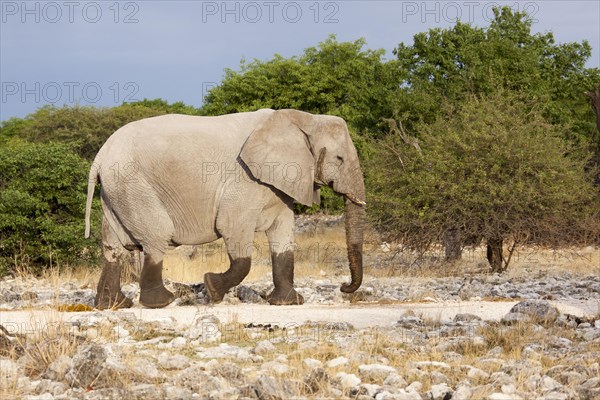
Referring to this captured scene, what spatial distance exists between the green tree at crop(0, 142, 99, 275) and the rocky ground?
8.56 meters

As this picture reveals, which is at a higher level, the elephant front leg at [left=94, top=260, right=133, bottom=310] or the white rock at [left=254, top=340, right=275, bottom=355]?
the elephant front leg at [left=94, top=260, right=133, bottom=310]

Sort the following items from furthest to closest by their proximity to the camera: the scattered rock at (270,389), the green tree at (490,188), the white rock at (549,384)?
the green tree at (490,188)
the white rock at (549,384)
the scattered rock at (270,389)

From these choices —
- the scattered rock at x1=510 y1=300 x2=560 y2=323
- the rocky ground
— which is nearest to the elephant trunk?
the rocky ground

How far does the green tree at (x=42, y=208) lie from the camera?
20.8 meters

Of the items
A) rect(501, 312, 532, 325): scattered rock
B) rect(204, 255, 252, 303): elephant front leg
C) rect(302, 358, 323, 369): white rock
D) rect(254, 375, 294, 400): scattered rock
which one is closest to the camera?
rect(254, 375, 294, 400): scattered rock

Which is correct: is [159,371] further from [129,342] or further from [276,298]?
[276,298]

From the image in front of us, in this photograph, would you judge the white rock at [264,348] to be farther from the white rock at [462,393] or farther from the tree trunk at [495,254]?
the tree trunk at [495,254]

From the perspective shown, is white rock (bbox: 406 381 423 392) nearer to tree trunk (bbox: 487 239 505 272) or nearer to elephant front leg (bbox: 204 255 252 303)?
elephant front leg (bbox: 204 255 252 303)

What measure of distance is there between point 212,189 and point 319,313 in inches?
101

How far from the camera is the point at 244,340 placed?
397 inches

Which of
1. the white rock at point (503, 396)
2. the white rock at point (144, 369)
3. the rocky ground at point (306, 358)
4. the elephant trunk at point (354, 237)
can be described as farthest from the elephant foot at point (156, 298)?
the white rock at point (503, 396)

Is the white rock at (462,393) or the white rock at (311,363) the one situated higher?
the white rock at (311,363)

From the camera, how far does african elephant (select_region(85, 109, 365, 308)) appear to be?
13375 mm

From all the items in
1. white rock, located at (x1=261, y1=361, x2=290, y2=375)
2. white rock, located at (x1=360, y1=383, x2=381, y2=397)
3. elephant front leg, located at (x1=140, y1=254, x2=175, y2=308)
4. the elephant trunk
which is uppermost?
the elephant trunk
